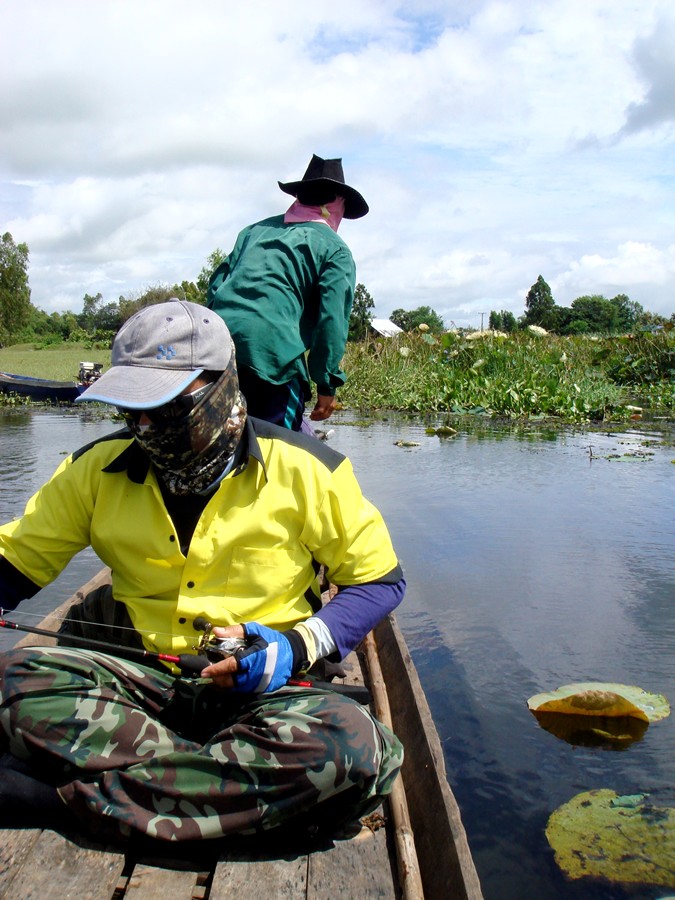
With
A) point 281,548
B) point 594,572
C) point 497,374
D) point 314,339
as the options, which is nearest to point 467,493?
point 594,572

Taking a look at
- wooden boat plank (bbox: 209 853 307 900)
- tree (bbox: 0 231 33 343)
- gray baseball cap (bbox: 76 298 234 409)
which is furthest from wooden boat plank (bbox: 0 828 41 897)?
tree (bbox: 0 231 33 343)

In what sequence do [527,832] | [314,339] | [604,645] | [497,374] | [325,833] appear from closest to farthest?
[325,833] < [527,832] < [314,339] < [604,645] < [497,374]

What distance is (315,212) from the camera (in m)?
3.79

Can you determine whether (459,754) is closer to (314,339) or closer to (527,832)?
(527,832)

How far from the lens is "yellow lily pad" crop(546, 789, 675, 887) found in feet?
8.27

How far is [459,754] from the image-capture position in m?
3.27

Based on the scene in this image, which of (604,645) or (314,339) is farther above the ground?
(314,339)

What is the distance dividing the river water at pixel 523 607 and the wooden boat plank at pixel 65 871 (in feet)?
3.96

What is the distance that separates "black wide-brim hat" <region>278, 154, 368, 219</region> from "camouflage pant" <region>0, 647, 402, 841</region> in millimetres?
2307

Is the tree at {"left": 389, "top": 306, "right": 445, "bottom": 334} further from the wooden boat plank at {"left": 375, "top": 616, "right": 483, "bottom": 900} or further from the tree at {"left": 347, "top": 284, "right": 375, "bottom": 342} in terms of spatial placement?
the wooden boat plank at {"left": 375, "top": 616, "right": 483, "bottom": 900}

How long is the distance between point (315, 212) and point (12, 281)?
148ft

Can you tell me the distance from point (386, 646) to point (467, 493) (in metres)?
4.82

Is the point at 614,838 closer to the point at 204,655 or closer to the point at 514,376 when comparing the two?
the point at 204,655

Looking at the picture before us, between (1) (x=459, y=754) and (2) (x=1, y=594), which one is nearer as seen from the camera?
(2) (x=1, y=594)
